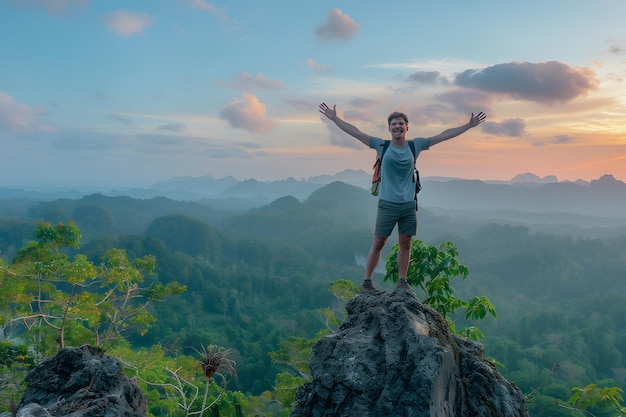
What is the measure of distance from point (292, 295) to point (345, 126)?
62.4 meters

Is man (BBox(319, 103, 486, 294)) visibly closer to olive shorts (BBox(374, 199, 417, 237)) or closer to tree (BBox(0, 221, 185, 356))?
olive shorts (BBox(374, 199, 417, 237))

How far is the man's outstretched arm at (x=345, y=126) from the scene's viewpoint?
14.0 ft

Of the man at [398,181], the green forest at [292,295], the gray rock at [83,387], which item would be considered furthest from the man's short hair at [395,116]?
the gray rock at [83,387]

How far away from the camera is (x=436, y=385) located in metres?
2.62

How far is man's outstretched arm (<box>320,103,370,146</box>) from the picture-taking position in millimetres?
4273

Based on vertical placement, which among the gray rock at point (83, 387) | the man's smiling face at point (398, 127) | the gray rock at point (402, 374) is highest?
the man's smiling face at point (398, 127)

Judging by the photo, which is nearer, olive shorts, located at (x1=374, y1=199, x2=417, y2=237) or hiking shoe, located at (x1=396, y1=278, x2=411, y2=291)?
hiking shoe, located at (x1=396, y1=278, x2=411, y2=291)

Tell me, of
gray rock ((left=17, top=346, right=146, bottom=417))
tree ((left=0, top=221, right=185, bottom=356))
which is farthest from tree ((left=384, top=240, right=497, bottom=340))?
tree ((left=0, top=221, right=185, bottom=356))

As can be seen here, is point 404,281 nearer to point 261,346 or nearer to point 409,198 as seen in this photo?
point 409,198

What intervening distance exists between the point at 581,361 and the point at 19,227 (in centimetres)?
9363

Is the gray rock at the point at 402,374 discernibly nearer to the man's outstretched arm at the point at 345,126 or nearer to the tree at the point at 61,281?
the man's outstretched arm at the point at 345,126

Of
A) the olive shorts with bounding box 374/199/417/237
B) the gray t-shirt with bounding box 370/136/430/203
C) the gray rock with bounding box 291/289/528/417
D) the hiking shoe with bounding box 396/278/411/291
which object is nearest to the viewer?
the gray rock with bounding box 291/289/528/417

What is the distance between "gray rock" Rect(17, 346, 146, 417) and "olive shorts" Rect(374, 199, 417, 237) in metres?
2.87

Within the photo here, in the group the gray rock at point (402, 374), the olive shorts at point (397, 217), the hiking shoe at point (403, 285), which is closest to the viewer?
the gray rock at point (402, 374)
